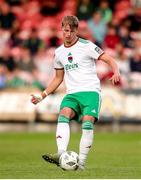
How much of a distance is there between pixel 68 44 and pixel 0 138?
9519mm

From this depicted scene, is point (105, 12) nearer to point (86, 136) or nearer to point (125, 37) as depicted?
point (125, 37)

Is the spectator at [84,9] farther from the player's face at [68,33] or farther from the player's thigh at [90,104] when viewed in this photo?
the player's thigh at [90,104]

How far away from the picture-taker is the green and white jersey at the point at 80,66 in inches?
451

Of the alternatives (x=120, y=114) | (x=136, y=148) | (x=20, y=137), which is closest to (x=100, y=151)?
(x=136, y=148)

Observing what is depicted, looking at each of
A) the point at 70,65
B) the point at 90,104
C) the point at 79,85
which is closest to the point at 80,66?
the point at 70,65

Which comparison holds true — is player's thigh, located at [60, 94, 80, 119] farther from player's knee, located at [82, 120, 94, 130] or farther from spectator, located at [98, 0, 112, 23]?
spectator, located at [98, 0, 112, 23]

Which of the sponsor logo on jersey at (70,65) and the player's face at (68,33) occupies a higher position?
the player's face at (68,33)

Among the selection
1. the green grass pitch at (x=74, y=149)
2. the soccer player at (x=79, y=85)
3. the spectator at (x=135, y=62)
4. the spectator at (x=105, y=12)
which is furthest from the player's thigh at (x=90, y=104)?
the spectator at (x=105, y=12)

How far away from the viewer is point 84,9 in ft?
89.5

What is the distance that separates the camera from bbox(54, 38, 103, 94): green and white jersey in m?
11.4

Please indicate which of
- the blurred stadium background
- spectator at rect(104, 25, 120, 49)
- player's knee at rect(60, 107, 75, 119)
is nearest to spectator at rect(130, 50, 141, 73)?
the blurred stadium background

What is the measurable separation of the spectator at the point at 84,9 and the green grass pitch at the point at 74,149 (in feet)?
16.5

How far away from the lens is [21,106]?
80.3 feet

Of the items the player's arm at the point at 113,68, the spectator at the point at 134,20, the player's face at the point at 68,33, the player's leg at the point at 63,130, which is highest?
the spectator at the point at 134,20
